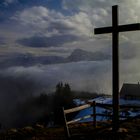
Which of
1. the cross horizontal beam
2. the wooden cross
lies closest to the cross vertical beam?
the wooden cross

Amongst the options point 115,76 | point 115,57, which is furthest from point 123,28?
point 115,76

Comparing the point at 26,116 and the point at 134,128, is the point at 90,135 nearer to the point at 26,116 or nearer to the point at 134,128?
the point at 134,128

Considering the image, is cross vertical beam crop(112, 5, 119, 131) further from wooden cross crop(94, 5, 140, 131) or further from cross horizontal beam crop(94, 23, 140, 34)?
cross horizontal beam crop(94, 23, 140, 34)

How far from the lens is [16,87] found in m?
101

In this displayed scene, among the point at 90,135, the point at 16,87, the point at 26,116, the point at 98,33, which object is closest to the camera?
the point at 90,135

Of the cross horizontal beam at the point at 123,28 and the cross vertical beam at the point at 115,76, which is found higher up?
the cross horizontal beam at the point at 123,28

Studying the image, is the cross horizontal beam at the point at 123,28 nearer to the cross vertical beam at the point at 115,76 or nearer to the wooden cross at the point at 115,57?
the wooden cross at the point at 115,57

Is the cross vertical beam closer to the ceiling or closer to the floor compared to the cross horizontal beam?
closer to the floor

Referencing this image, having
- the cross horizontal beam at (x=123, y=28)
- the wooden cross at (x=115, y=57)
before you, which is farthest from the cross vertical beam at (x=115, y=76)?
the cross horizontal beam at (x=123, y=28)

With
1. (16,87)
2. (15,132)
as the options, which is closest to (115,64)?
(15,132)

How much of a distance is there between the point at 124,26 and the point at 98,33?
1.11 meters

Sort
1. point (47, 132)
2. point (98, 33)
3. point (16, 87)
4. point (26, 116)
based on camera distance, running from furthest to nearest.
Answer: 1. point (16, 87)
2. point (26, 116)
3. point (47, 132)
4. point (98, 33)

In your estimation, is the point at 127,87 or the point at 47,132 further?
the point at 127,87

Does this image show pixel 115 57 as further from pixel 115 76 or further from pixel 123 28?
pixel 123 28
